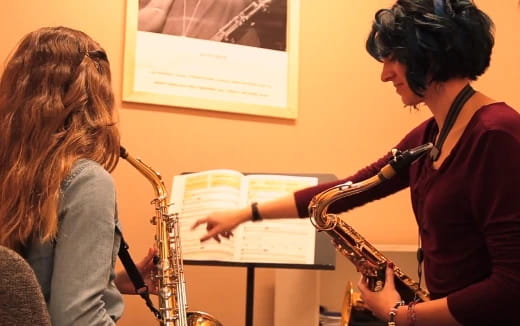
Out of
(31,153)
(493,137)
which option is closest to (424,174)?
(493,137)

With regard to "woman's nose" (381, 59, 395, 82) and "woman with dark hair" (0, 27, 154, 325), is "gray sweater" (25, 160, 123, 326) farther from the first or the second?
"woman's nose" (381, 59, 395, 82)

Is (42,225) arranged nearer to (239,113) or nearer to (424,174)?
(424,174)

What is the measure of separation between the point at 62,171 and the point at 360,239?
1111 mm

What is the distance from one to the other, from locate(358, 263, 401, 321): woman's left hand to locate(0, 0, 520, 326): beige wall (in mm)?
1134

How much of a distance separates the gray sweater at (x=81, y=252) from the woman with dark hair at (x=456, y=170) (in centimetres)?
80

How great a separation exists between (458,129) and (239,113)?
1.49 m

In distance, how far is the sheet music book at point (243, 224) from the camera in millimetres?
2170

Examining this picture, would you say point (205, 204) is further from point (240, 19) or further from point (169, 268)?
point (240, 19)

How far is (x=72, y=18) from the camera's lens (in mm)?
2725

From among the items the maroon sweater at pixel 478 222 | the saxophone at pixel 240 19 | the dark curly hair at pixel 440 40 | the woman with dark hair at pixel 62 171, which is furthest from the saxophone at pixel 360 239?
the saxophone at pixel 240 19

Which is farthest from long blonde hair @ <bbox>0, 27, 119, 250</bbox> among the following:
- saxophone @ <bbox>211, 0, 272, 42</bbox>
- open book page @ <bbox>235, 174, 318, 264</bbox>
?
saxophone @ <bbox>211, 0, 272, 42</bbox>

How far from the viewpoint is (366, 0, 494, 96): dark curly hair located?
1573mm

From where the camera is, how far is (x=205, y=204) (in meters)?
2.19

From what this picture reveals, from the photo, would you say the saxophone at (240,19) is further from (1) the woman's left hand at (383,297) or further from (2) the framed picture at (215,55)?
(1) the woman's left hand at (383,297)
